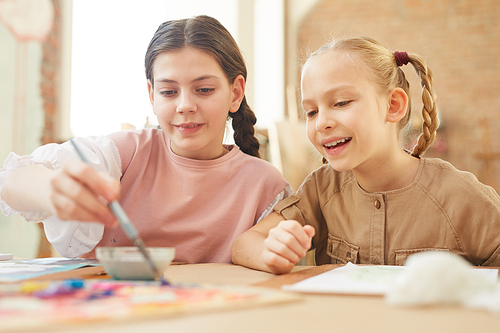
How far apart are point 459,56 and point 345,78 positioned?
12.5ft

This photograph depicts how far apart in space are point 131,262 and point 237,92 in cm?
77

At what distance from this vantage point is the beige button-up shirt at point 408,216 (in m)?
0.93

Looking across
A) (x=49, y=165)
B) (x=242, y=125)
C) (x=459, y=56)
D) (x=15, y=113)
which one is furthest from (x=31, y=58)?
(x=459, y=56)

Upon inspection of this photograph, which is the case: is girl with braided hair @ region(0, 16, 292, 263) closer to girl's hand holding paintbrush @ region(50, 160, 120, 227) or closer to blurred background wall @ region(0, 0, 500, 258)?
girl's hand holding paintbrush @ region(50, 160, 120, 227)

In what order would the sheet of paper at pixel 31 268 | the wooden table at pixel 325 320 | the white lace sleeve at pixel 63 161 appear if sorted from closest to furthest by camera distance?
the wooden table at pixel 325 320
the sheet of paper at pixel 31 268
the white lace sleeve at pixel 63 161

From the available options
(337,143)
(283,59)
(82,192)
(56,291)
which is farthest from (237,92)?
(283,59)

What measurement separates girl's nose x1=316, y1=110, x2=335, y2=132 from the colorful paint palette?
0.55m

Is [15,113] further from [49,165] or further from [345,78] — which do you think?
[345,78]

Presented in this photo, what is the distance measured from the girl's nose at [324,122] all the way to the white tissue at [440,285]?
1.77 ft

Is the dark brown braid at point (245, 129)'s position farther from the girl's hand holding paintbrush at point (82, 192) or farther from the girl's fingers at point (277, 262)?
the girl's hand holding paintbrush at point (82, 192)

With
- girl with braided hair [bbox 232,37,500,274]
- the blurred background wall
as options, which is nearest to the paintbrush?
girl with braided hair [bbox 232,37,500,274]

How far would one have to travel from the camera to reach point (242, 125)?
1.34 m

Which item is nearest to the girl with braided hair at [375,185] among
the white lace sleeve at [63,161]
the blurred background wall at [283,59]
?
the white lace sleeve at [63,161]

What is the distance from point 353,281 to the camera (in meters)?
0.59
